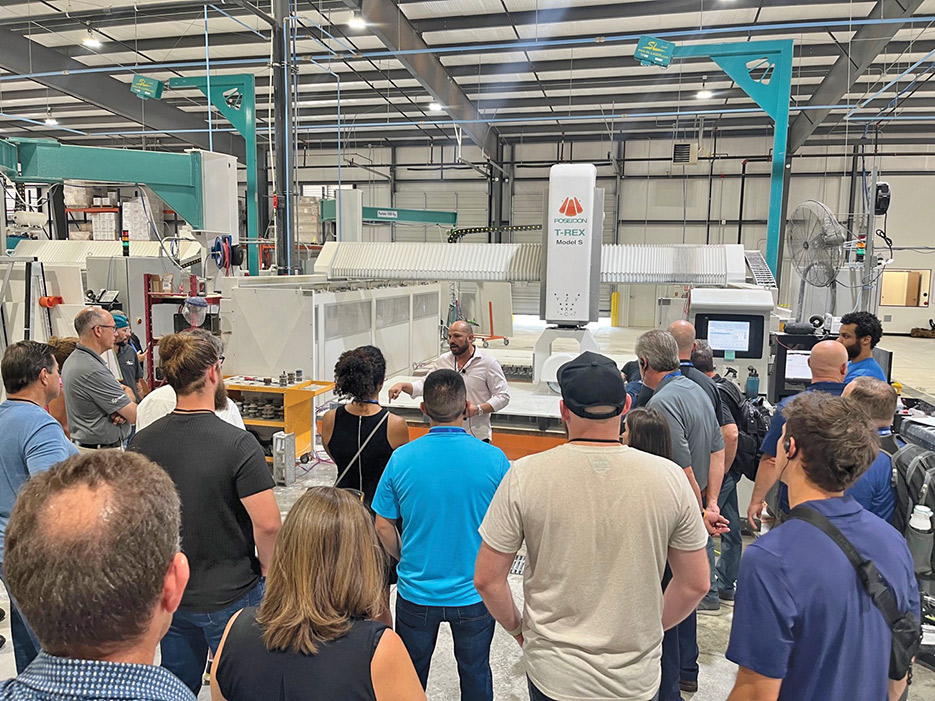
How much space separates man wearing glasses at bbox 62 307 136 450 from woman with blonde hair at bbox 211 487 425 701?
2.70m

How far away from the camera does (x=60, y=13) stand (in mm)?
9102

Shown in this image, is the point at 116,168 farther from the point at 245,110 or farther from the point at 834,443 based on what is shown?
the point at 834,443

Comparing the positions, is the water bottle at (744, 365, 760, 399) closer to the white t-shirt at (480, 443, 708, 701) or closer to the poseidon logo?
the poseidon logo

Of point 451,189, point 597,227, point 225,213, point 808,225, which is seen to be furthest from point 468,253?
point 451,189

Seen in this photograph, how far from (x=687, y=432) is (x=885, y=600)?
1.46 meters

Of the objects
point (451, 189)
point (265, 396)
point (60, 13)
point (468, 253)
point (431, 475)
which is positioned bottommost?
point (265, 396)

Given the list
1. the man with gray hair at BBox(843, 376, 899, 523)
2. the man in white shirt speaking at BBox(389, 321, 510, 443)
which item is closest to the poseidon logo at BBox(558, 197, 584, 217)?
the man in white shirt speaking at BBox(389, 321, 510, 443)

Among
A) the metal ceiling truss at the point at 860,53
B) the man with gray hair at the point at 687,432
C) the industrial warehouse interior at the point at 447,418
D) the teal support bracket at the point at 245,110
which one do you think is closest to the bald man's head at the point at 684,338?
the industrial warehouse interior at the point at 447,418

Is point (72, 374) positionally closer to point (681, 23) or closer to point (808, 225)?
point (808, 225)

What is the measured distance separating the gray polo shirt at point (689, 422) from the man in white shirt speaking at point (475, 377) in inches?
53.3

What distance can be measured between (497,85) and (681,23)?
13.1ft

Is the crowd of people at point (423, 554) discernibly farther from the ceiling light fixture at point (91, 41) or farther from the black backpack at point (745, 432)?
the ceiling light fixture at point (91, 41)

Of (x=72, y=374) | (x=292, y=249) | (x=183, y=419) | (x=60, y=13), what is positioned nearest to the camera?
(x=183, y=419)

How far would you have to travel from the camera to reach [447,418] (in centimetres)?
213
